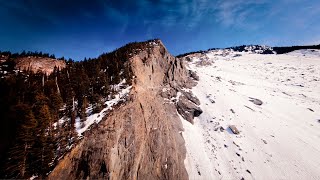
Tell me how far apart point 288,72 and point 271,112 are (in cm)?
6073

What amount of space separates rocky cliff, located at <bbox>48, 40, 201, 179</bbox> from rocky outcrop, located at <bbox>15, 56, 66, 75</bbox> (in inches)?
1058

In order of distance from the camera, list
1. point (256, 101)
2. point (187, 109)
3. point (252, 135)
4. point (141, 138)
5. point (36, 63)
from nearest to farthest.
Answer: point (141, 138) < point (252, 135) < point (187, 109) < point (36, 63) < point (256, 101)

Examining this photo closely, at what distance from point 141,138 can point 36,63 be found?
39.4m

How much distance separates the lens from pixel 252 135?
38.1 meters

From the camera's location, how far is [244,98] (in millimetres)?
53094

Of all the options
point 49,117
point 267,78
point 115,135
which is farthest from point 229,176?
point 267,78

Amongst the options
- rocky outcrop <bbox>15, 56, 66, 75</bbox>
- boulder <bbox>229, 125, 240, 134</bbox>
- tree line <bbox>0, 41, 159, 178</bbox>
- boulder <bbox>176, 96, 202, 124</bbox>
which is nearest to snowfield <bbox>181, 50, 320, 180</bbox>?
boulder <bbox>229, 125, 240, 134</bbox>

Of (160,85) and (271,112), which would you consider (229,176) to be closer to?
(160,85)

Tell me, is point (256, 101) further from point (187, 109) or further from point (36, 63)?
point (36, 63)

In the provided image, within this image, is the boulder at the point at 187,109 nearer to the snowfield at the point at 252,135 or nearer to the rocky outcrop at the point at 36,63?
the snowfield at the point at 252,135

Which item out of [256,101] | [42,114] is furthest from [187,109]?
[42,114]

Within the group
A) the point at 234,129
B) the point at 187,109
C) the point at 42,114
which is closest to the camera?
the point at 42,114

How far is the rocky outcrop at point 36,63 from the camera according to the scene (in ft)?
150

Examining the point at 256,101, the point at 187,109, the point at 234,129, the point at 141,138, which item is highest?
the point at 141,138
